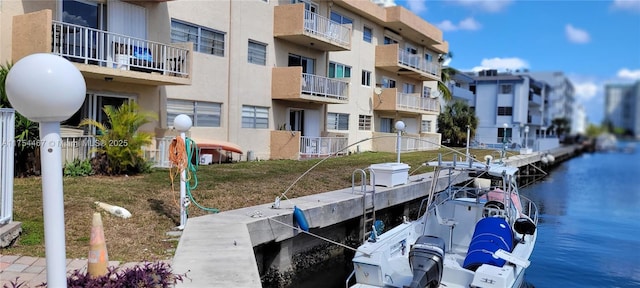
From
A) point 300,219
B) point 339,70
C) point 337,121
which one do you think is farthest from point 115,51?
point 339,70

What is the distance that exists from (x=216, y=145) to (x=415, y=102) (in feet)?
64.7

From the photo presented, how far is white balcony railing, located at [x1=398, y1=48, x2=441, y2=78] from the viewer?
30.8 metres

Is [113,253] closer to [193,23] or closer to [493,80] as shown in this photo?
[193,23]

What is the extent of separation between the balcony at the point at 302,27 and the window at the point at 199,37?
3.52 meters

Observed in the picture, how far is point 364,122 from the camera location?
2994 cm

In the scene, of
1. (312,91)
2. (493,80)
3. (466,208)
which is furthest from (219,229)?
(493,80)

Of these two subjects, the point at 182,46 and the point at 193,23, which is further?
the point at 193,23

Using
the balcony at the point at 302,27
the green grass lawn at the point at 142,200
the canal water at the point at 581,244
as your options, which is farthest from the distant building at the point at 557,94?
the green grass lawn at the point at 142,200

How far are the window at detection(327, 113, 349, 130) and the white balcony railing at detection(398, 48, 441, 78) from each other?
5.94m

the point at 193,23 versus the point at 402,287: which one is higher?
the point at 193,23

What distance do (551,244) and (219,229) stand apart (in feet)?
36.7

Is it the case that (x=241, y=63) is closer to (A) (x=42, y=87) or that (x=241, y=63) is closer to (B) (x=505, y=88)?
(A) (x=42, y=87)

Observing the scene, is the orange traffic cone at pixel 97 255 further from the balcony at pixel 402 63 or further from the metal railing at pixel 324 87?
the balcony at pixel 402 63

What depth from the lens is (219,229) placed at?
8.27 m
